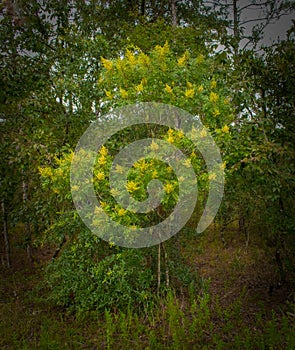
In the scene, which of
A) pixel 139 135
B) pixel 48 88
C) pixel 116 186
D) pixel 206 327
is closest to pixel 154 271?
pixel 206 327

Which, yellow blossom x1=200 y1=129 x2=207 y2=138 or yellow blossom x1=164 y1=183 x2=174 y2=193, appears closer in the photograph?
yellow blossom x1=164 y1=183 x2=174 y2=193

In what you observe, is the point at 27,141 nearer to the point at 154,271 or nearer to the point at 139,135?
the point at 139,135

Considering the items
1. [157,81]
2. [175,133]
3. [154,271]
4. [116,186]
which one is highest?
[157,81]

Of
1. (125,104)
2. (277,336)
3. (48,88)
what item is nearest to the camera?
(277,336)

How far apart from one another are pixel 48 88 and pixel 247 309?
19.1ft

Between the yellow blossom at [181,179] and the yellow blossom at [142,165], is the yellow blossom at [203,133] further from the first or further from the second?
the yellow blossom at [142,165]

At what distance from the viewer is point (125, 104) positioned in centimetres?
584

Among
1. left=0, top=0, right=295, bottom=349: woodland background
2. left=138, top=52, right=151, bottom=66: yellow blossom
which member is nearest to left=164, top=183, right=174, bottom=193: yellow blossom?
left=0, top=0, right=295, bottom=349: woodland background

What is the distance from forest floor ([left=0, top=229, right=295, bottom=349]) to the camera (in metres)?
4.56

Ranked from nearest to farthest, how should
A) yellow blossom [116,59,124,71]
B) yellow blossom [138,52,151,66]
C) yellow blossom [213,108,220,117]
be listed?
yellow blossom [213,108,220,117], yellow blossom [138,52,151,66], yellow blossom [116,59,124,71]

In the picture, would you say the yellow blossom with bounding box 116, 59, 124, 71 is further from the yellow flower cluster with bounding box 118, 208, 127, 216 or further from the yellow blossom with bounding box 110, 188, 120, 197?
the yellow flower cluster with bounding box 118, 208, 127, 216

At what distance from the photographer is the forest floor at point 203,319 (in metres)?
4.56

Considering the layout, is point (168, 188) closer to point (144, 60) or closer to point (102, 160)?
point (102, 160)

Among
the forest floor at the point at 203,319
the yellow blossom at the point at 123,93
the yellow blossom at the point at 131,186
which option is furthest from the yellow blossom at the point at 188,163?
the forest floor at the point at 203,319
